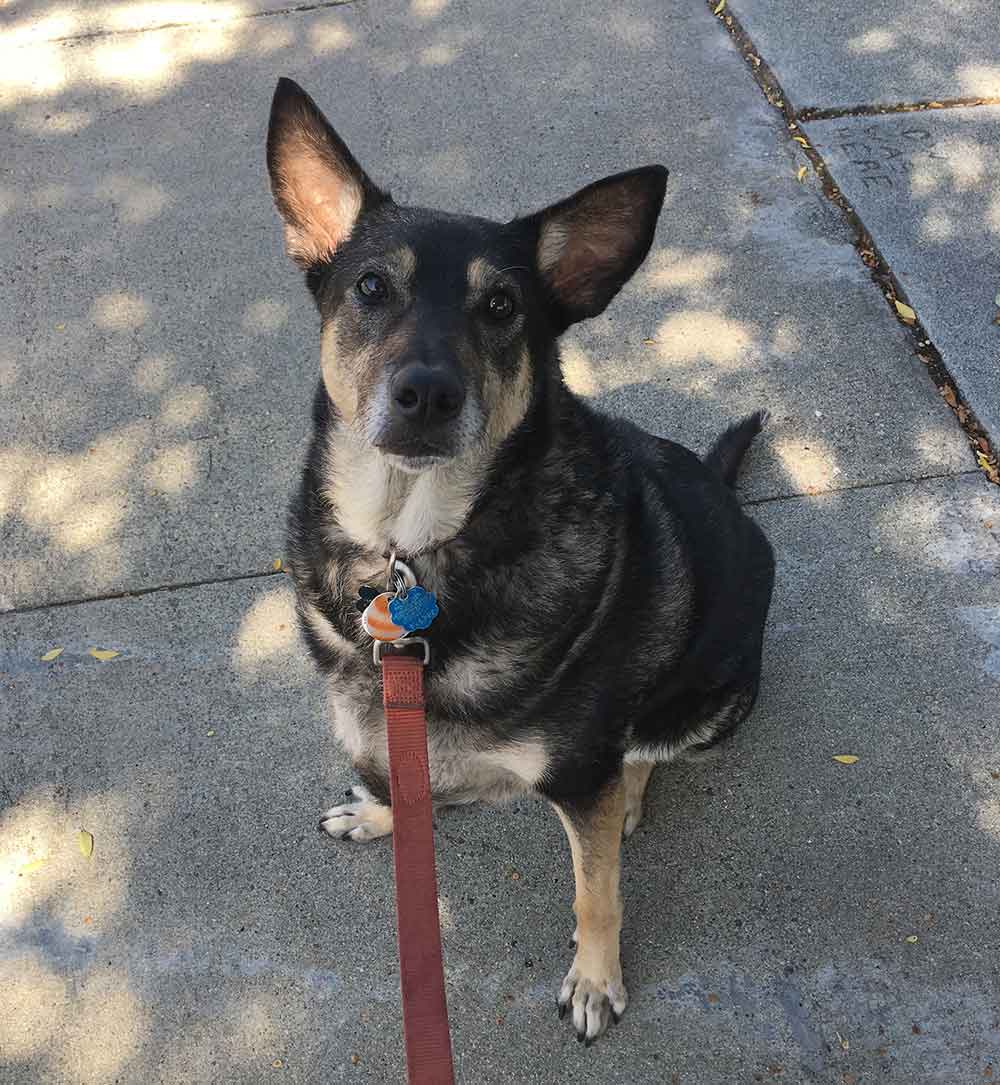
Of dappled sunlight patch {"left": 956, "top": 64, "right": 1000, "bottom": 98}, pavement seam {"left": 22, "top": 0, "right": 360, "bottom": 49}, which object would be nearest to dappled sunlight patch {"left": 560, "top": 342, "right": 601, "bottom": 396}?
dappled sunlight patch {"left": 956, "top": 64, "right": 1000, "bottom": 98}

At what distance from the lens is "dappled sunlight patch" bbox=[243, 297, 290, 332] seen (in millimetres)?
4293

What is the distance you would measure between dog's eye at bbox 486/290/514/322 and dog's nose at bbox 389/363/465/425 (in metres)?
0.28

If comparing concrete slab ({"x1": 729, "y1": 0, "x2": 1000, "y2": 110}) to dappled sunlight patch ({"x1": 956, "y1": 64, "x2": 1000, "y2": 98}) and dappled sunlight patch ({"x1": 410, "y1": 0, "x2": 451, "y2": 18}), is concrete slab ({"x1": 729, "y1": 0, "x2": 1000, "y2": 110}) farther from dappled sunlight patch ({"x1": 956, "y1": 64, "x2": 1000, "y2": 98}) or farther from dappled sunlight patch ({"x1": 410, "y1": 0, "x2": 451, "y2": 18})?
dappled sunlight patch ({"x1": 410, "y1": 0, "x2": 451, "y2": 18})

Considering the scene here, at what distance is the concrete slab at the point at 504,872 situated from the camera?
2.60 meters

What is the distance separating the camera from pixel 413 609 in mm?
2213

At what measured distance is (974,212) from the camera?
4.52 metres

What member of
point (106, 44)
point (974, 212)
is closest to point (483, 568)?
point (974, 212)

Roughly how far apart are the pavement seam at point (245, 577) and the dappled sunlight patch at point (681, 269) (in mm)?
1160

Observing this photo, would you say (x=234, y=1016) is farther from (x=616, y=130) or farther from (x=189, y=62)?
(x=189, y=62)

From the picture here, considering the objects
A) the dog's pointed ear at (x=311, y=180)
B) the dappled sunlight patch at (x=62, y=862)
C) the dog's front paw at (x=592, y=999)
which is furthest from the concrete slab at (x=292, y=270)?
the dog's front paw at (x=592, y=999)

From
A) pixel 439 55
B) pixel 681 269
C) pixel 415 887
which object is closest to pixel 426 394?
pixel 415 887

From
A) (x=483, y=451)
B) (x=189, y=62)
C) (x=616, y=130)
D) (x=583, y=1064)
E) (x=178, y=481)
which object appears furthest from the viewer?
(x=189, y=62)

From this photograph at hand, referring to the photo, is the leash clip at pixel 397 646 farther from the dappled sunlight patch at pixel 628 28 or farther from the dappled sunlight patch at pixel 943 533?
the dappled sunlight patch at pixel 628 28

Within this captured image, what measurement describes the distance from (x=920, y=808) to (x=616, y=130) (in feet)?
11.4
